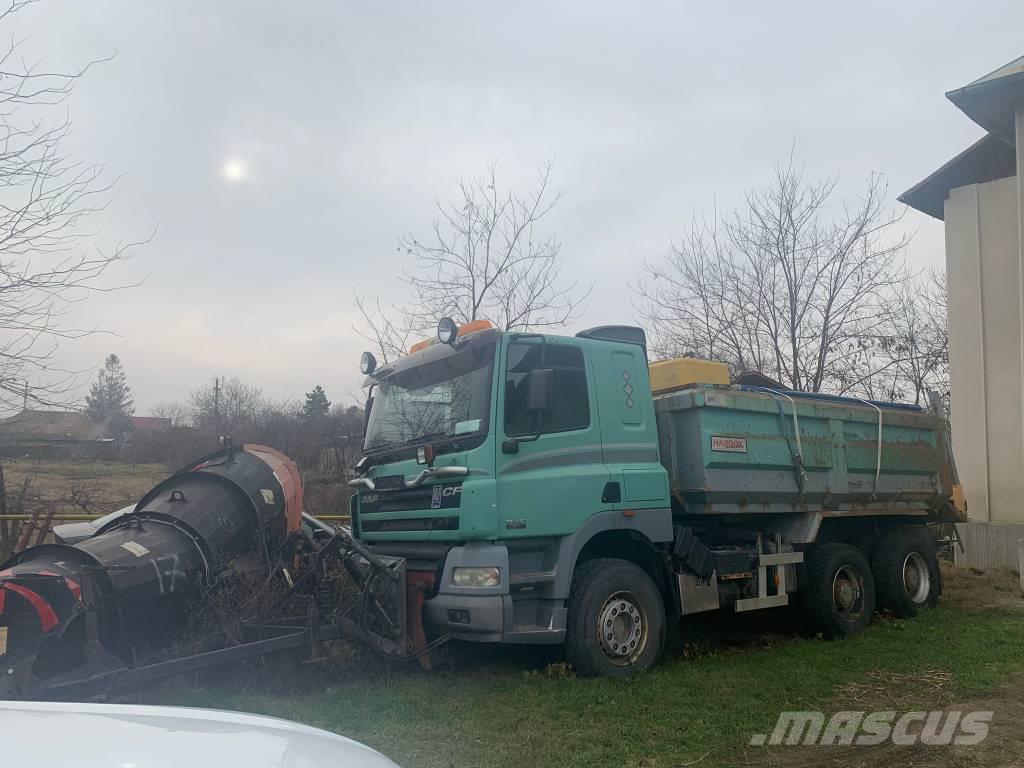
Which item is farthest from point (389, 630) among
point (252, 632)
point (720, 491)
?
point (720, 491)

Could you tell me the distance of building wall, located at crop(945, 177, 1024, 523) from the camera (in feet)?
48.9

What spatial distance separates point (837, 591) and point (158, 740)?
26.5 feet

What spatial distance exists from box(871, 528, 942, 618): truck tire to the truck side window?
190 inches

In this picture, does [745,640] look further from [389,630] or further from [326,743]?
[326,743]

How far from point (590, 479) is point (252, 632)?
9.24ft

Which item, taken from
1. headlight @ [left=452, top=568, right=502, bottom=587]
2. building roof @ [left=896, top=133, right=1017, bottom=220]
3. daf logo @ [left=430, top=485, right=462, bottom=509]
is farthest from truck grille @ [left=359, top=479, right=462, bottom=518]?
building roof @ [left=896, top=133, right=1017, bottom=220]

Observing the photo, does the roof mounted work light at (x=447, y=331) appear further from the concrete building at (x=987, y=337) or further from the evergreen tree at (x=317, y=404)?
the evergreen tree at (x=317, y=404)

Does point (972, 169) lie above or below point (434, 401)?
above

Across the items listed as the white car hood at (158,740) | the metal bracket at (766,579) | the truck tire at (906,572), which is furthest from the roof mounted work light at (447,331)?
the truck tire at (906,572)

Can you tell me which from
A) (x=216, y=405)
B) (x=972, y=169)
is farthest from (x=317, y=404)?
(x=972, y=169)

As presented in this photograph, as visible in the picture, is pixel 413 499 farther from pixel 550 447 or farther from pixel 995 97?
pixel 995 97

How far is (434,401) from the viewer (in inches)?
273

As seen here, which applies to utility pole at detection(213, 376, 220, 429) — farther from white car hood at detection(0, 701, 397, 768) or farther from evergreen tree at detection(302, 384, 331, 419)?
white car hood at detection(0, 701, 397, 768)

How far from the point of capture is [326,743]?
2.31 m
